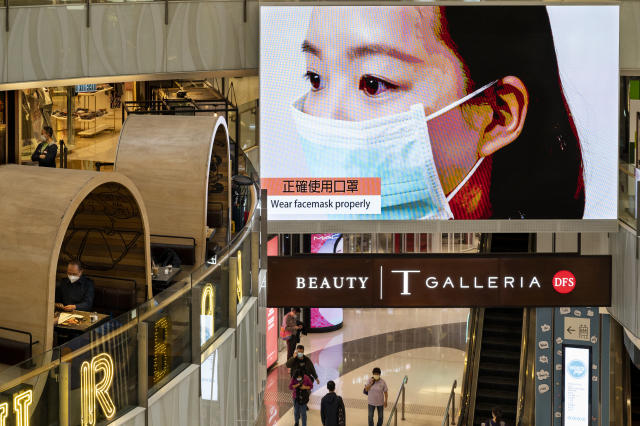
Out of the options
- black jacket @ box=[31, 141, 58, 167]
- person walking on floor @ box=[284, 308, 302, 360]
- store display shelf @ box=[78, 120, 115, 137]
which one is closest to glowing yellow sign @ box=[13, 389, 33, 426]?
black jacket @ box=[31, 141, 58, 167]

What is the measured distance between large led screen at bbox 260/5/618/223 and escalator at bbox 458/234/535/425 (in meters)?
5.53

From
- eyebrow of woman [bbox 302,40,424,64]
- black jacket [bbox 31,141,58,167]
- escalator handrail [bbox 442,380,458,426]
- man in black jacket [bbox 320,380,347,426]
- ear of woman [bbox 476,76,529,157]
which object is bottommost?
escalator handrail [bbox 442,380,458,426]

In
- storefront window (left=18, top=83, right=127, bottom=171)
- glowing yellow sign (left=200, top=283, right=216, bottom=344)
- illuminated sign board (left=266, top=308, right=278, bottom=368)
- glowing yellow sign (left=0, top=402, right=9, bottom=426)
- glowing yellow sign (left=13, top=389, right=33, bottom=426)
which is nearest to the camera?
glowing yellow sign (left=0, top=402, right=9, bottom=426)

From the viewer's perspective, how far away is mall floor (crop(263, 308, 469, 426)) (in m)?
15.6

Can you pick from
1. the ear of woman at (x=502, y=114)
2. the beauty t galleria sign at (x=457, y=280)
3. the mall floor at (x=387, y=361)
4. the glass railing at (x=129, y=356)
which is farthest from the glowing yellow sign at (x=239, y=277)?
the mall floor at (x=387, y=361)

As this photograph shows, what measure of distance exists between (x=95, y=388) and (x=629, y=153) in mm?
8974

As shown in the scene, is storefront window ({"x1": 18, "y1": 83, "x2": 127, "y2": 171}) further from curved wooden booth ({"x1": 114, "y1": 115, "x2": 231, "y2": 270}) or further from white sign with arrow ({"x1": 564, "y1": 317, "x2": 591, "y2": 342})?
white sign with arrow ({"x1": 564, "y1": 317, "x2": 591, "y2": 342})

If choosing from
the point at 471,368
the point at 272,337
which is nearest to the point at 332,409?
the point at 471,368

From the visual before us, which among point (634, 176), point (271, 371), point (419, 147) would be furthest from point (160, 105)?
point (634, 176)

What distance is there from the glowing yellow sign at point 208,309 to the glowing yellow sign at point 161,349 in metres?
0.72

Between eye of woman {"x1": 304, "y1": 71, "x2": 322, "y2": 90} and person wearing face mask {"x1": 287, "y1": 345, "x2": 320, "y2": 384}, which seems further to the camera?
person wearing face mask {"x1": 287, "y1": 345, "x2": 320, "y2": 384}

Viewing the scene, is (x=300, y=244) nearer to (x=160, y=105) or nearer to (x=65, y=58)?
(x=160, y=105)

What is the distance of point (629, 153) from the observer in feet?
39.8

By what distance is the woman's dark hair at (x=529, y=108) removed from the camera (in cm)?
1124
